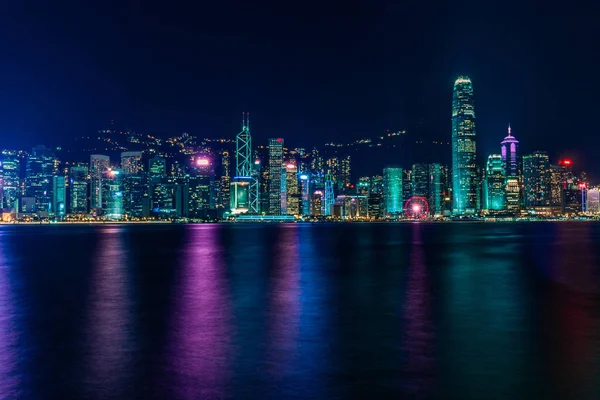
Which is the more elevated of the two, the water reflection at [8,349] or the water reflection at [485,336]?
the water reflection at [8,349]

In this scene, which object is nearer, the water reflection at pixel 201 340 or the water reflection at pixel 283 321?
the water reflection at pixel 201 340

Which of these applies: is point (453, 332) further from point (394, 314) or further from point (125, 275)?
point (125, 275)

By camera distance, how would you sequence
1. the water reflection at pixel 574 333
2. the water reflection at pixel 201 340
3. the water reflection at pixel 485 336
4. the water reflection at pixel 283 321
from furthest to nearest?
the water reflection at pixel 283 321
the water reflection at pixel 485 336
the water reflection at pixel 574 333
the water reflection at pixel 201 340

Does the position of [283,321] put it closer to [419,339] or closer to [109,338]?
[419,339]

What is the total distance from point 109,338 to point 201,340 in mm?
3266

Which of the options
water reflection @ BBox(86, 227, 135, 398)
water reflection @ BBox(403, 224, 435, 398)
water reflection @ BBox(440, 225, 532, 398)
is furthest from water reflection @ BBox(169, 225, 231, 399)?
water reflection @ BBox(440, 225, 532, 398)

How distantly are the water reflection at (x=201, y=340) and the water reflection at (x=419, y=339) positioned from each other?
4.60 meters

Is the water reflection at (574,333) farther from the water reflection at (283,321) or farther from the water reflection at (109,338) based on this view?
the water reflection at (109,338)

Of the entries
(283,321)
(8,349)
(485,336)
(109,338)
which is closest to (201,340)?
(109,338)

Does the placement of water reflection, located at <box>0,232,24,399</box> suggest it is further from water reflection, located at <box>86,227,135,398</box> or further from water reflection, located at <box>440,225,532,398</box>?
water reflection, located at <box>440,225,532,398</box>

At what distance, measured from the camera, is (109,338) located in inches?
695

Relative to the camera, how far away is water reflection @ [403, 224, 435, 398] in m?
12.5

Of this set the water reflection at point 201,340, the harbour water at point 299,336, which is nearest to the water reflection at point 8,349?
the harbour water at point 299,336

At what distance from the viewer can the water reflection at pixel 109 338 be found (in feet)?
41.3
